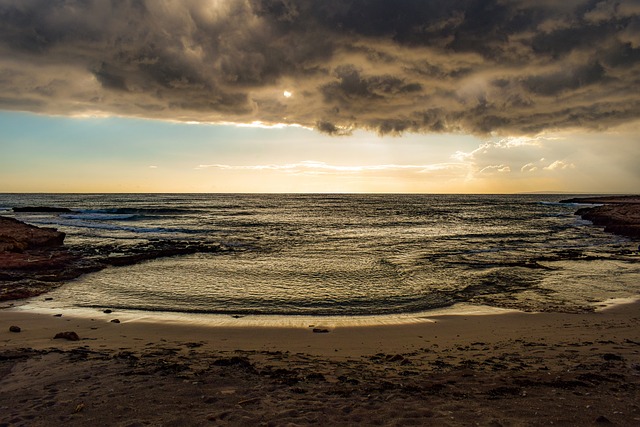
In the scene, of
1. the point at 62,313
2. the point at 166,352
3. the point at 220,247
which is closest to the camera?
the point at 166,352

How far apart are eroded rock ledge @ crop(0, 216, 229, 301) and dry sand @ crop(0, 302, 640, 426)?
6.63 metres

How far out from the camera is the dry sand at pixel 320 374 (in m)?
5.99

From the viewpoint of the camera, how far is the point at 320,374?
764 cm

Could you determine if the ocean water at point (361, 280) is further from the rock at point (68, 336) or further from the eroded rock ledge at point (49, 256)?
the rock at point (68, 336)

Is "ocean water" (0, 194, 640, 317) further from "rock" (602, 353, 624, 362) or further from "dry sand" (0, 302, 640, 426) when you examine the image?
"rock" (602, 353, 624, 362)

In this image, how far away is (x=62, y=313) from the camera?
12.4m

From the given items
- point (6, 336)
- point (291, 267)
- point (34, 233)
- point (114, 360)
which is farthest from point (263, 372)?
point (34, 233)

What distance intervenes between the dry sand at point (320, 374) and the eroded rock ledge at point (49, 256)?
6.63 m

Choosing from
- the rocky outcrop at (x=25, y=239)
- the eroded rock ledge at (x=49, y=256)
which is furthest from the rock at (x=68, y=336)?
the rocky outcrop at (x=25, y=239)

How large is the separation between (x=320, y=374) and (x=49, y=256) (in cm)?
2196

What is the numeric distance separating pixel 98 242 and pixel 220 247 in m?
10.9

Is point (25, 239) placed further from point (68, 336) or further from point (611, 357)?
point (611, 357)

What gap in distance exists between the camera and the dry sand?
236 inches

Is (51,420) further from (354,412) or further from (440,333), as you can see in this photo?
(440,333)
